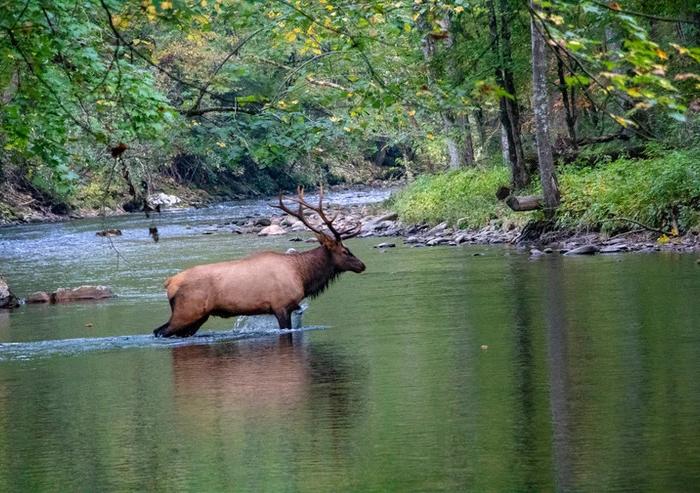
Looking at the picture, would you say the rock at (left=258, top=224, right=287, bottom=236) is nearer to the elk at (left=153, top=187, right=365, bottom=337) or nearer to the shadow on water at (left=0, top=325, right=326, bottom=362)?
the shadow on water at (left=0, top=325, right=326, bottom=362)

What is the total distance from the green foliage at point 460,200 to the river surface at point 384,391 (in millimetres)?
9547

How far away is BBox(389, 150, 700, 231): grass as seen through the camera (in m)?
21.9

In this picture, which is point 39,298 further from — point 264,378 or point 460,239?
point 460,239

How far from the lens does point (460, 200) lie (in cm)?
3077

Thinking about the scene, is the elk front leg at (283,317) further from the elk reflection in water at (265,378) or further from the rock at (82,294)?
the rock at (82,294)

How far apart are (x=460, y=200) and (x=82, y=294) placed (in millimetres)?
12753

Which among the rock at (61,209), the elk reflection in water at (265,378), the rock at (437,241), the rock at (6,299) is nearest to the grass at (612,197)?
the rock at (437,241)

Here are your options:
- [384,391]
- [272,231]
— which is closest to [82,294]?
[384,391]

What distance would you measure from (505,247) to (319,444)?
17.5 metres

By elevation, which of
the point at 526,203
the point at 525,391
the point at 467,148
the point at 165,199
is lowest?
the point at 165,199

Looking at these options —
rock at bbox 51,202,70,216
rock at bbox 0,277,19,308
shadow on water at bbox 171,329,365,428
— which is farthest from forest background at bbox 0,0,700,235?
rock at bbox 0,277,19,308

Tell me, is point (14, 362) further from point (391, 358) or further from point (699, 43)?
point (699, 43)

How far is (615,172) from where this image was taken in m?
25.1

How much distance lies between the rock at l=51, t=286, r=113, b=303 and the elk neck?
5.88m
